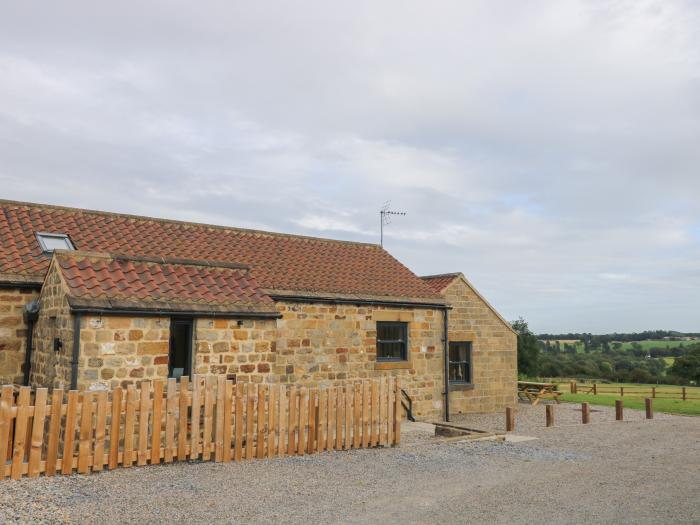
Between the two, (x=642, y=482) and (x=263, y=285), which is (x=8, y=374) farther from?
(x=642, y=482)

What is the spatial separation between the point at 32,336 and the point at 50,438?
4842 mm

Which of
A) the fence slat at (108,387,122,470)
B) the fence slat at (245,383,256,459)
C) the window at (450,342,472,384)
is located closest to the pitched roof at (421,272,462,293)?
the window at (450,342,472,384)

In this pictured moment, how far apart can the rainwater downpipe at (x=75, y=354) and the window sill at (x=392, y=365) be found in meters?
8.51

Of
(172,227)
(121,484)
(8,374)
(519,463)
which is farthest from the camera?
(172,227)

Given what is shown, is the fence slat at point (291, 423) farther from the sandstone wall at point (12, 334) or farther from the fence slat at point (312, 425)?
the sandstone wall at point (12, 334)

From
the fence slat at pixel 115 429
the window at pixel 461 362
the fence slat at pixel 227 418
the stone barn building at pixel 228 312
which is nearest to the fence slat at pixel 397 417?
the stone barn building at pixel 228 312

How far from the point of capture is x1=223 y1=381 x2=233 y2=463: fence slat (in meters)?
9.35

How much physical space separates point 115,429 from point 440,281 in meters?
13.0

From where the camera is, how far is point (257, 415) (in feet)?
32.0

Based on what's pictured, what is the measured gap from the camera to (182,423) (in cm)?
891

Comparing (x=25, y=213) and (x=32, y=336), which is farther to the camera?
→ (x=25, y=213)

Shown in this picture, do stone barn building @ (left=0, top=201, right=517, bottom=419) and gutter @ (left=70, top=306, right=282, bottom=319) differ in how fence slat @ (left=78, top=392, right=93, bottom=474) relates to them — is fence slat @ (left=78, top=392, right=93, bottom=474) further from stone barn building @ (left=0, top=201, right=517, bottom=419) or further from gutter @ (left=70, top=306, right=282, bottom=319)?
gutter @ (left=70, top=306, right=282, bottom=319)

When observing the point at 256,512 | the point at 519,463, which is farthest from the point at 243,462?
the point at 519,463

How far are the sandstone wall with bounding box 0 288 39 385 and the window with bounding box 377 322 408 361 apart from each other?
887 centimetres
